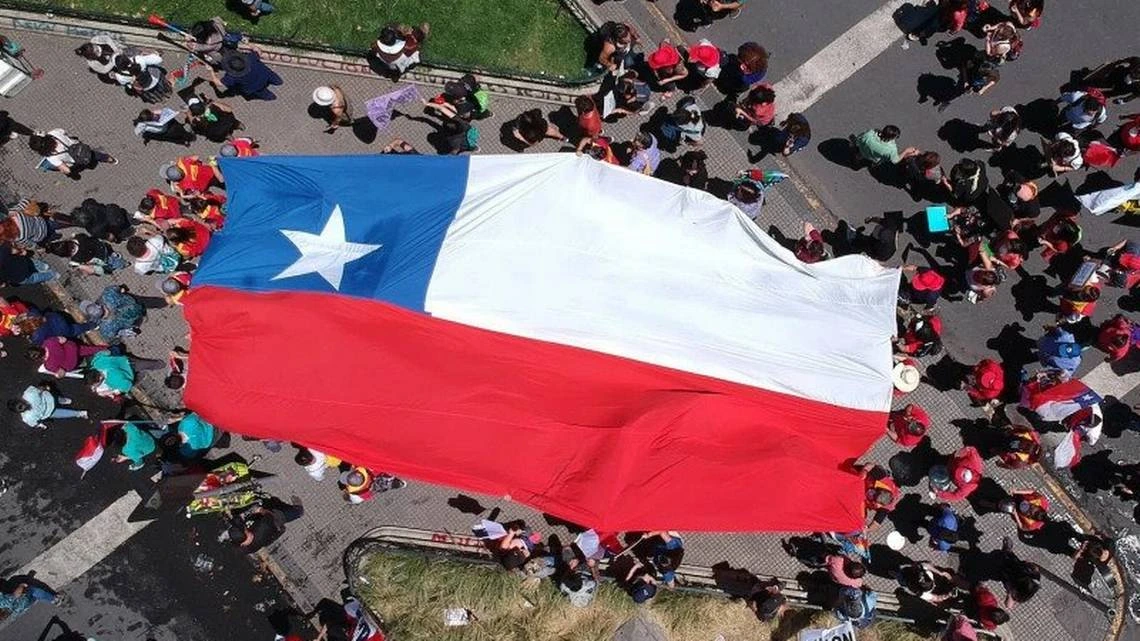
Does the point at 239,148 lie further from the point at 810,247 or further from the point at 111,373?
the point at 810,247

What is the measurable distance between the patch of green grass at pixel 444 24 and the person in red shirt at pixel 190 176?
9.39 ft

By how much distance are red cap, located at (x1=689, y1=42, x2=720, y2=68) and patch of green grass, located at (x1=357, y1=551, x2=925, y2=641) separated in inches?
368

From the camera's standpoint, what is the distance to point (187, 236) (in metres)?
13.4

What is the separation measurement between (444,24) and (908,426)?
35.8 ft

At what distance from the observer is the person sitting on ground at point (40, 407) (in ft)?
44.3

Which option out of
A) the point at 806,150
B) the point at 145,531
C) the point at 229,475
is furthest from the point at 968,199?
the point at 145,531

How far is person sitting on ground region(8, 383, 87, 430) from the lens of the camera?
13.5 m

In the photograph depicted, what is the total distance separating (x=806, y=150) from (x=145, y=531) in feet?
45.4

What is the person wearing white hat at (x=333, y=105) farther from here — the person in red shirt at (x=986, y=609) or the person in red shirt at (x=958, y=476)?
the person in red shirt at (x=986, y=609)

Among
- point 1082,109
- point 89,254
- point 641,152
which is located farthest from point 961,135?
point 89,254

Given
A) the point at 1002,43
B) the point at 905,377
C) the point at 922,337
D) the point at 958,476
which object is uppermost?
the point at 1002,43

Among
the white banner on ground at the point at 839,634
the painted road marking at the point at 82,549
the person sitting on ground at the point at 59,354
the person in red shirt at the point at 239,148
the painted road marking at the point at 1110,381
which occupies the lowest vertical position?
the painted road marking at the point at 82,549

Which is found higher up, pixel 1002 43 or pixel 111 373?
pixel 1002 43

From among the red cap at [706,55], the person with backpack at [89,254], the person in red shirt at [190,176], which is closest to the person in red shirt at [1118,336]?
the red cap at [706,55]
